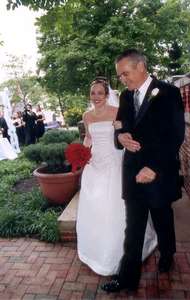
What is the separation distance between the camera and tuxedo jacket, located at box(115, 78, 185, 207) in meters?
2.80

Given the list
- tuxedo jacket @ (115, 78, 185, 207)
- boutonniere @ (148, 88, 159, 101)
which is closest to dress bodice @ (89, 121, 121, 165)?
tuxedo jacket @ (115, 78, 185, 207)

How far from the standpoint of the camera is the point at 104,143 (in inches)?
151

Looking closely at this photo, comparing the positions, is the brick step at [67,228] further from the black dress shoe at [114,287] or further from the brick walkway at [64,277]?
the black dress shoe at [114,287]

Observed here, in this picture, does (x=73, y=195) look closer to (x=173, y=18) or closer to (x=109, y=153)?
(x=109, y=153)

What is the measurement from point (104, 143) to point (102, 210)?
72 centimetres

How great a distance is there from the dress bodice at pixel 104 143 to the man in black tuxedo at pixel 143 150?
0.60m

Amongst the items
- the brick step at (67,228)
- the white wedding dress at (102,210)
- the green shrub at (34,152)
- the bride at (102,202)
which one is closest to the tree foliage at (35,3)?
the bride at (102,202)

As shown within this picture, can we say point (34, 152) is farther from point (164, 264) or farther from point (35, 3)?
point (164, 264)

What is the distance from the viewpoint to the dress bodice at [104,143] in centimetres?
382

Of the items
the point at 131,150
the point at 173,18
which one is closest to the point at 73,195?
the point at 131,150

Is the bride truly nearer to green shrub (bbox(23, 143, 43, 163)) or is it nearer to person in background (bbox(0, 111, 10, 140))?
green shrub (bbox(23, 143, 43, 163))

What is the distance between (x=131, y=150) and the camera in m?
2.92

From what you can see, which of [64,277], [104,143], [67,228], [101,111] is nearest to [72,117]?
[67,228]

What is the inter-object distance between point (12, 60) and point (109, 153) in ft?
104
